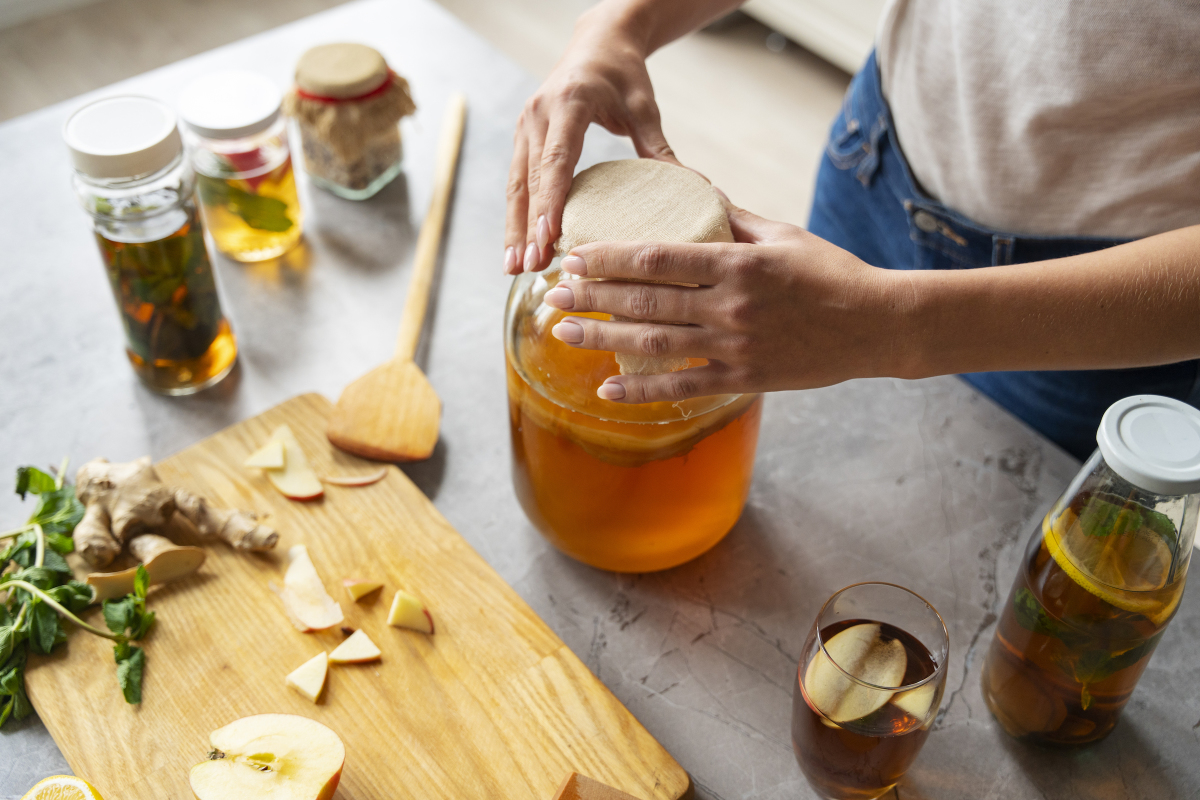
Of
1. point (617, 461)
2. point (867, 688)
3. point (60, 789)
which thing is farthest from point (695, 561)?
point (60, 789)

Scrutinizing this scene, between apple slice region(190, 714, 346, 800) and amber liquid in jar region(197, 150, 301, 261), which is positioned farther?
amber liquid in jar region(197, 150, 301, 261)

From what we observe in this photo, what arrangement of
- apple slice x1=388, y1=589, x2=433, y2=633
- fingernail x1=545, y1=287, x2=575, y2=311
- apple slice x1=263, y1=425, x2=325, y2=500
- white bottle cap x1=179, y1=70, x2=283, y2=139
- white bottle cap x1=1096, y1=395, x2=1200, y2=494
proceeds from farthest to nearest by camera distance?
white bottle cap x1=179, y1=70, x2=283, y2=139, apple slice x1=263, y1=425, x2=325, y2=500, apple slice x1=388, y1=589, x2=433, y2=633, fingernail x1=545, y1=287, x2=575, y2=311, white bottle cap x1=1096, y1=395, x2=1200, y2=494

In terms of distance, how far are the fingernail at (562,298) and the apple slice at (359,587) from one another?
1.01 feet

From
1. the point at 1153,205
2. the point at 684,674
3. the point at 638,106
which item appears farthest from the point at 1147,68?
the point at 684,674

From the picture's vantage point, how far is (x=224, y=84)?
1.02 metres

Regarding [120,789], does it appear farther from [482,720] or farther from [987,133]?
[987,133]

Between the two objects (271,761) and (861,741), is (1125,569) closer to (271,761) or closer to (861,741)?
(861,741)

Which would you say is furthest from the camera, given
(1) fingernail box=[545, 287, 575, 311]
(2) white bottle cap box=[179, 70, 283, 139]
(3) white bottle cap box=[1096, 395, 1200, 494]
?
(2) white bottle cap box=[179, 70, 283, 139]

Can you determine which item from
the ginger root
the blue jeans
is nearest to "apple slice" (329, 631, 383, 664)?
the ginger root

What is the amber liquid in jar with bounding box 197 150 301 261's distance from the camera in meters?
1.02

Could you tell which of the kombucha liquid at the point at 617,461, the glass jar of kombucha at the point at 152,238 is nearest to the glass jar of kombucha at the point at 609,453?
the kombucha liquid at the point at 617,461

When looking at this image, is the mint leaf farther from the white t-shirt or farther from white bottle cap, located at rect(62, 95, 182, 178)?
the white t-shirt

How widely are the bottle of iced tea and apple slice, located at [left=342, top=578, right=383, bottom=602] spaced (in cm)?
50

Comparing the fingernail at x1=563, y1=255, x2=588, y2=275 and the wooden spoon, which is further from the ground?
the fingernail at x1=563, y1=255, x2=588, y2=275
